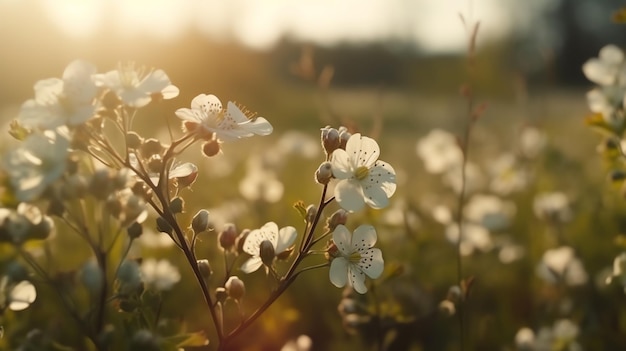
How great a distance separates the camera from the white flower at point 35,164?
4.53 ft

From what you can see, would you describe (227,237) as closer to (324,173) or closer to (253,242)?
(253,242)

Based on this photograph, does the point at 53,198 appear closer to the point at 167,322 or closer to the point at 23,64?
the point at 167,322

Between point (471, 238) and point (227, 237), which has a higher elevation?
point (227, 237)

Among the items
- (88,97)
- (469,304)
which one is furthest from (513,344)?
(88,97)

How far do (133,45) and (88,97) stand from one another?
673 inches

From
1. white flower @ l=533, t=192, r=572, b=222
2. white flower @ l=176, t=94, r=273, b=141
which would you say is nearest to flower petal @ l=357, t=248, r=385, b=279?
white flower @ l=176, t=94, r=273, b=141

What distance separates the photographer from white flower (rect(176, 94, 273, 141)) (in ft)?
5.50

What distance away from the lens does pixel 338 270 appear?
176cm

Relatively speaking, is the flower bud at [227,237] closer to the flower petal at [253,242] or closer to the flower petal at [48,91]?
the flower petal at [253,242]

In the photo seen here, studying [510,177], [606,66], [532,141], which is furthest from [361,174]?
[532,141]

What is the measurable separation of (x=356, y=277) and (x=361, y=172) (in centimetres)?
24

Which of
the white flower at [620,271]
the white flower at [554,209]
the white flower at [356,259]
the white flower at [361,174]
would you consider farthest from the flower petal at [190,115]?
the white flower at [554,209]

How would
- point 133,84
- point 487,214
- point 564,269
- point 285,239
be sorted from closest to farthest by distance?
point 133,84 < point 285,239 < point 564,269 < point 487,214

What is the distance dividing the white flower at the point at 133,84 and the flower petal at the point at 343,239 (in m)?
0.49
